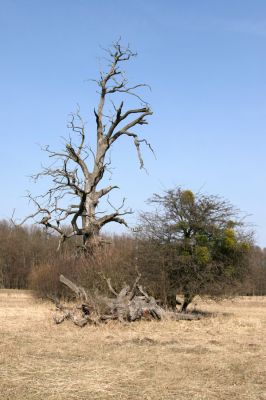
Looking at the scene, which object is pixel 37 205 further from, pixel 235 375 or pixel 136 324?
pixel 235 375

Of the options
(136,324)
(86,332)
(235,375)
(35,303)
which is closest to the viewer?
(235,375)

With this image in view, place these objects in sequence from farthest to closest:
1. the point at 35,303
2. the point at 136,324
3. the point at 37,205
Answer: the point at 37,205
the point at 35,303
the point at 136,324

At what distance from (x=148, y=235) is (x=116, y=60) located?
1513 cm

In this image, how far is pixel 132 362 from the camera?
8.59 m

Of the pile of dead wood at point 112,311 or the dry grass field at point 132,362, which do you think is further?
the pile of dead wood at point 112,311

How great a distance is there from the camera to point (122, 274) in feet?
58.8

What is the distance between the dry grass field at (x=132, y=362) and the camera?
22.3ft

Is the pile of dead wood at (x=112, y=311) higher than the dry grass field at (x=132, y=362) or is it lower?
higher

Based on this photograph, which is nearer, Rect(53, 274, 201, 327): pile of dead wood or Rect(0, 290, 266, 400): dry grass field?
Rect(0, 290, 266, 400): dry grass field

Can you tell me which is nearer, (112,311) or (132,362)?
(132,362)

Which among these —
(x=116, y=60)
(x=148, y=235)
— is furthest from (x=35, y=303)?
(x=116, y=60)

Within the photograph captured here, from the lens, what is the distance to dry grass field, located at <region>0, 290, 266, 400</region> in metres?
6.80

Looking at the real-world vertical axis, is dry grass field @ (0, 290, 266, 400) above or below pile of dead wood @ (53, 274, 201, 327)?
below

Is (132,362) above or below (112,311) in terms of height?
below
